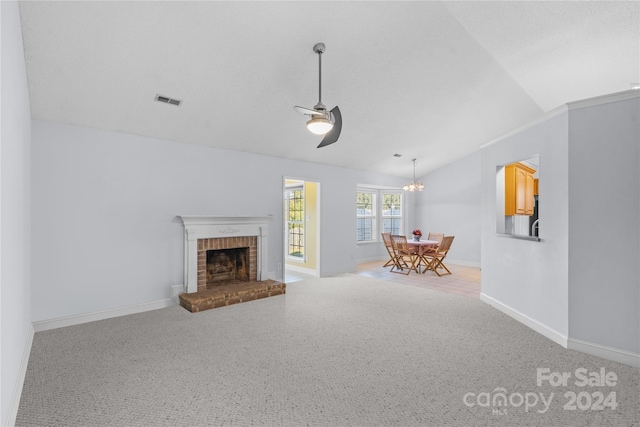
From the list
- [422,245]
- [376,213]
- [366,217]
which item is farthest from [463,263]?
[366,217]

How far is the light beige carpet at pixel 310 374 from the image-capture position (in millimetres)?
2072

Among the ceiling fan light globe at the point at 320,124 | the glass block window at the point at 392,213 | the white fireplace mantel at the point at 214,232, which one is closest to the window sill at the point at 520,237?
the ceiling fan light globe at the point at 320,124

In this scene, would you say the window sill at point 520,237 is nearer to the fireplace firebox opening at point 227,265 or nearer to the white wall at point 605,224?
the white wall at point 605,224

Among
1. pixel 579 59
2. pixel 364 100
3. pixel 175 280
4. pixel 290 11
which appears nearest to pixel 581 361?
pixel 579 59

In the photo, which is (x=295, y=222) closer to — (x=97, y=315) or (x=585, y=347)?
(x=97, y=315)

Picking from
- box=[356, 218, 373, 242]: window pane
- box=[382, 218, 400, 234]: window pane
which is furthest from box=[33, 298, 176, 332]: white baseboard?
box=[382, 218, 400, 234]: window pane

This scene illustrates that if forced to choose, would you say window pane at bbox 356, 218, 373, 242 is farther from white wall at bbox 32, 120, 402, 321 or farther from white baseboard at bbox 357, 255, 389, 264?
white wall at bbox 32, 120, 402, 321

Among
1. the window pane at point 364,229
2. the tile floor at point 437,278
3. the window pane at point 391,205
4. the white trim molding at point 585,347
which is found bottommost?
the tile floor at point 437,278

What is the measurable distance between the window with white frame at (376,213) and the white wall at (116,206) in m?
4.10

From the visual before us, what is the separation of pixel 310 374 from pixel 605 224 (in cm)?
298

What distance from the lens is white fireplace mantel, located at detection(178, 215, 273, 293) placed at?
4566 mm

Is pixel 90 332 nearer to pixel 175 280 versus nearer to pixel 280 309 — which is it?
pixel 175 280

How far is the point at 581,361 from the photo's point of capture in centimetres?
285

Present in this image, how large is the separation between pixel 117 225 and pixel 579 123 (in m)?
5.27
